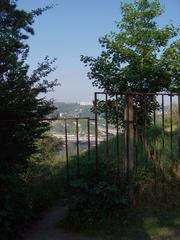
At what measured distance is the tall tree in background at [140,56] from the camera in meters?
10.2

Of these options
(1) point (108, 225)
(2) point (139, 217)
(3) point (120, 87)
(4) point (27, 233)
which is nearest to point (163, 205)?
(2) point (139, 217)

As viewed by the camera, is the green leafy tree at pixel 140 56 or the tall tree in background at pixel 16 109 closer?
the tall tree in background at pixel 16 109

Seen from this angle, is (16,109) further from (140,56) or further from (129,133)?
(140,56)

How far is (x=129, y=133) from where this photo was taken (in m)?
5.74

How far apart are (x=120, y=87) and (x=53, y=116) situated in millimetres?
4453

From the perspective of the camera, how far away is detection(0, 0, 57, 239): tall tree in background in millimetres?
4852

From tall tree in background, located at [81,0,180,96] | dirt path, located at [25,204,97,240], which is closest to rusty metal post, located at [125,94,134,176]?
dirt path, located at [25,204,97,240]

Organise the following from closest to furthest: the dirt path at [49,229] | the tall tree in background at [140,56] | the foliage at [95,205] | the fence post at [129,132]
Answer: the dirt path at [49,229] → the foliage at [95,205] → the fence post at [129,132] → the tall tree in background at [140,56]

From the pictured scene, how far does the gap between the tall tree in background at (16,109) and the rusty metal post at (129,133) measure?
A: 129cm

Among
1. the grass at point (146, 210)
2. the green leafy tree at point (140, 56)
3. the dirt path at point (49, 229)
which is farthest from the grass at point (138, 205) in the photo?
the green leafy tree at point (140, 56)

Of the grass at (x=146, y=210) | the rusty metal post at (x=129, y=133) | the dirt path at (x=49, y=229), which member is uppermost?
the rusty metal post at (x=129, y=133)

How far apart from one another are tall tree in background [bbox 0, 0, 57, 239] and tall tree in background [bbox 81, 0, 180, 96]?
427cm

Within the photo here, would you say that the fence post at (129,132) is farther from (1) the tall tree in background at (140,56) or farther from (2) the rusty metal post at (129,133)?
(1) the tall tree in background at (140,56)

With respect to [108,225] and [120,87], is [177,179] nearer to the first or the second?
[108,225]
